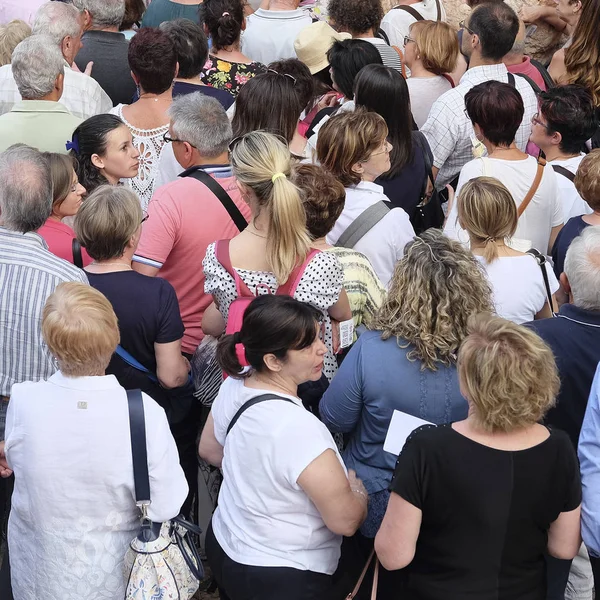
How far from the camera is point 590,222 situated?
429 cm

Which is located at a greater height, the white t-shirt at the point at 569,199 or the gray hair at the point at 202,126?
the gray hair at the point at 202,126

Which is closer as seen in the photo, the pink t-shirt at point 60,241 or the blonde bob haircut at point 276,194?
the blonde bob haircut at point 276,194

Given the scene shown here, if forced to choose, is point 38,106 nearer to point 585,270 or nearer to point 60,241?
point 60,241

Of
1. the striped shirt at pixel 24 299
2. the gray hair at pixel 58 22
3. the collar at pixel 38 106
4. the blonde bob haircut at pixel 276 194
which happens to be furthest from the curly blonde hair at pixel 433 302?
the gray hair at pixel 58 22

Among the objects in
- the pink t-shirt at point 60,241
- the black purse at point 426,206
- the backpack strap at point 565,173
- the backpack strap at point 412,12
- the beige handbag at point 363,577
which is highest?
the backpack strap at point 412,12

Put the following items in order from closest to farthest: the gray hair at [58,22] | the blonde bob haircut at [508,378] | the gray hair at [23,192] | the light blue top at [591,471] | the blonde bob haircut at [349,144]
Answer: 1. the blonde bob haircut at [508,378]
2. the light blue top at [591,471]
3. the gray hair at [23,192]
4. the blonde bob haircut at [349,144]
5. the gray hair at [58,22]

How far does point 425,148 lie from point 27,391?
2.91 m

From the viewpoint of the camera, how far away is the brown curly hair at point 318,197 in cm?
354

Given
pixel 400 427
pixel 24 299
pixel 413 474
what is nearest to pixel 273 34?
pixel 24 299

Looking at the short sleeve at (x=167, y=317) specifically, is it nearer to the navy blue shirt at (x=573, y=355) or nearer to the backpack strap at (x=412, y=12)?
the navy blue shirt at (x=573, y=355)

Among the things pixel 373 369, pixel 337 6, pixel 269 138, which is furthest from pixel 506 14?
pixel 373 369

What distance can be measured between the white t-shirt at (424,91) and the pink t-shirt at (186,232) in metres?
2.28

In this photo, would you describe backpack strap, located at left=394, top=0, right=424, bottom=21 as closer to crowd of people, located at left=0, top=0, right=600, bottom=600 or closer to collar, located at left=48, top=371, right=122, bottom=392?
crowd of people, located at left=0, top=0, right=600, bottom=600

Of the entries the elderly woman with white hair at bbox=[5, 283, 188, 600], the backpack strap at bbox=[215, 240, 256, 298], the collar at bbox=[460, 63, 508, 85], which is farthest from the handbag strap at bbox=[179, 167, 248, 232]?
the collar at bbox=[460, 63, 508, 85]
